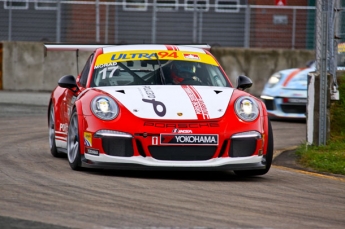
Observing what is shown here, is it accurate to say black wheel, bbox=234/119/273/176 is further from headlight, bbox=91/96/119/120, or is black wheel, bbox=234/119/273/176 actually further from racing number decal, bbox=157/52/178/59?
racing number decal, bbox=157/52/178/59

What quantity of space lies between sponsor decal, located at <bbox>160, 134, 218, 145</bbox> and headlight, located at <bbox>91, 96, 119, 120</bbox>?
494 millimetres

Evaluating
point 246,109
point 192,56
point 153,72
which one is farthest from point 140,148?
point 192,56

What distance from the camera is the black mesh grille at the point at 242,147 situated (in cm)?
802

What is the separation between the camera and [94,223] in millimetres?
5605

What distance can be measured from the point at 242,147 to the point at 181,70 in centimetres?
137

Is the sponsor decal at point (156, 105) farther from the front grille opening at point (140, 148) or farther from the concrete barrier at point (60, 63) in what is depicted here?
the concrete barrier at point (60, 63)

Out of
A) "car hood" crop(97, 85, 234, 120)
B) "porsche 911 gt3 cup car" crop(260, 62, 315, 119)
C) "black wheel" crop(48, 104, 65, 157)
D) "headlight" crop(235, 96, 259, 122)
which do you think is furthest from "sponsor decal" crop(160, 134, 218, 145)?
"porsche 911 gt3 cup car" crop(260, 62, 315, 119)

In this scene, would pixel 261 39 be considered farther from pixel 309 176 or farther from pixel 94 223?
pixel 94 223

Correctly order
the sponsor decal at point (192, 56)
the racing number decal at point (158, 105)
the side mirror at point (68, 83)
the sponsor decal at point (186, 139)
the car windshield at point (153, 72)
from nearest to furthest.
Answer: the sponsor decal at point (186, 139) < the racing number decal at point (158, 105) < the car windshield at point (153, 72) < the side mirror at point (68, 83) < the sponsor decal at point (192, 56)

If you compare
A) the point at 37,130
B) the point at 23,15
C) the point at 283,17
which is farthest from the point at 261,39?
the point at 37,130

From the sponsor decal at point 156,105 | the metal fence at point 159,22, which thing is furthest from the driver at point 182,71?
the metal fence at point 159,22

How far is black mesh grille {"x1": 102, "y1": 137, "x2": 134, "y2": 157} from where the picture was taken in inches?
310

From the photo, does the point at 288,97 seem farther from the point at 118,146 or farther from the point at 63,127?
the point at 118,146

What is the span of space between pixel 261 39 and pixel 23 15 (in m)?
5.85
